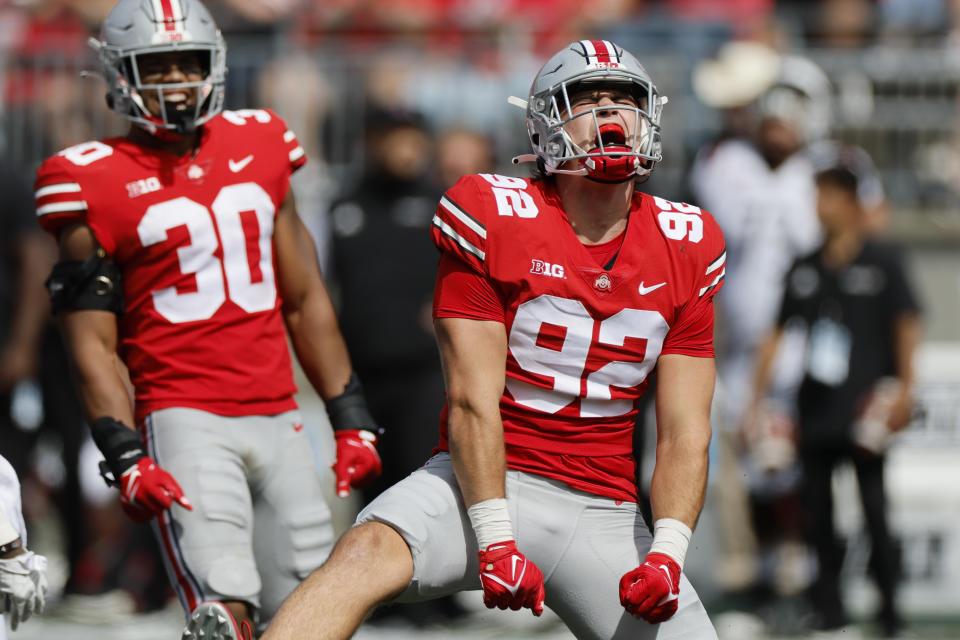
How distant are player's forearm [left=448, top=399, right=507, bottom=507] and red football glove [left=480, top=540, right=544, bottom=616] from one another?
159 mm

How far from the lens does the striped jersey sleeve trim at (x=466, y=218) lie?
13.5 feet

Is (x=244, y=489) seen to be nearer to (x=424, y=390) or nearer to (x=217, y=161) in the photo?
(x=217, y=161)

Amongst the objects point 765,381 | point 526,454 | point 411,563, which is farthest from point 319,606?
point 765,381

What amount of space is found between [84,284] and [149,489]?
668 mm

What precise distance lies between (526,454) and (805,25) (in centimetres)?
673

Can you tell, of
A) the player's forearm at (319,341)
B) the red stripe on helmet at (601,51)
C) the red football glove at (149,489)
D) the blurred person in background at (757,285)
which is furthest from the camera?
the blurred person in background at (757,285)

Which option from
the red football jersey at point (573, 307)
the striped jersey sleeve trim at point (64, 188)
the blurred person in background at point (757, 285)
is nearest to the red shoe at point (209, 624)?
the red football jersey at point (573, 307)

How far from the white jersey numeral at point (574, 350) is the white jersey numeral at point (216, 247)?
3.49 ft

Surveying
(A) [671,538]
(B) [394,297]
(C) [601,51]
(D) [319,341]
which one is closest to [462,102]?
(B) [394,297]

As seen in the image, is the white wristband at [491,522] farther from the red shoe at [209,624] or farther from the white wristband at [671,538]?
the red shoe at [209,624]

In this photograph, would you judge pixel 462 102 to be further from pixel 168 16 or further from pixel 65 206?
pixel 65 206

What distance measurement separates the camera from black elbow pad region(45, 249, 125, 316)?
4695 millimetres

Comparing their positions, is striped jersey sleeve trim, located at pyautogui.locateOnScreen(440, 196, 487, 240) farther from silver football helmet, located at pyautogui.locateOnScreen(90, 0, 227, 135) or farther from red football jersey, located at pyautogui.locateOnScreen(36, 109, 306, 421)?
silver football helmet, located at pyautogui.locateOnScreen(90, 0, 227, 135)

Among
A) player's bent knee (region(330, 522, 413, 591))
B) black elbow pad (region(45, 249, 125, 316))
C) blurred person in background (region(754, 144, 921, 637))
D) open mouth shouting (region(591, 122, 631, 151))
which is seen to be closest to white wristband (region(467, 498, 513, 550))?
player's bent knee (region(330, 522, 413, 591))
